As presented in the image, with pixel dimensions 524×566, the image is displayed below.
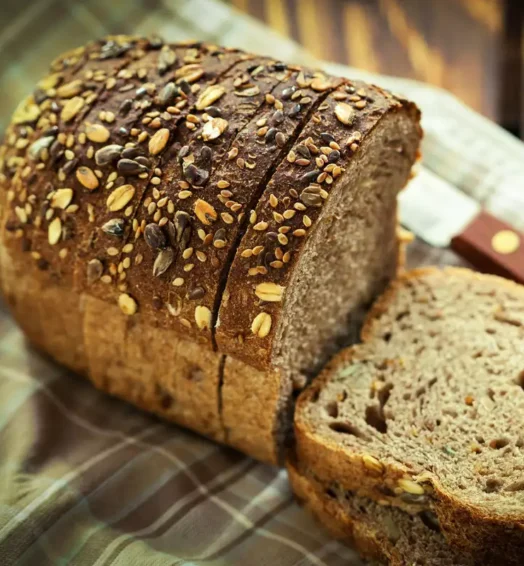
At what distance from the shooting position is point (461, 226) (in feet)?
11.0

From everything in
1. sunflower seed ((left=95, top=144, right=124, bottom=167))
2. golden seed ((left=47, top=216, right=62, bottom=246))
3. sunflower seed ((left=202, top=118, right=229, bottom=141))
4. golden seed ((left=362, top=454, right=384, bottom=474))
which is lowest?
golden seed ((left=362, top=454, right=384, bottom=474))

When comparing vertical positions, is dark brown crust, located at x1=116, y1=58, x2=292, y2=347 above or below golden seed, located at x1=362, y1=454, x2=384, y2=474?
above

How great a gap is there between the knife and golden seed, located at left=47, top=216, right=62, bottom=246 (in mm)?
1600

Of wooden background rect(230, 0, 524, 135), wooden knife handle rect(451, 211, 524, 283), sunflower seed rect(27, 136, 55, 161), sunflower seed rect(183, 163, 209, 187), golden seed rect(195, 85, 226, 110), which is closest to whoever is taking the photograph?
sunflower seed rect(183, 163, 209, 187)

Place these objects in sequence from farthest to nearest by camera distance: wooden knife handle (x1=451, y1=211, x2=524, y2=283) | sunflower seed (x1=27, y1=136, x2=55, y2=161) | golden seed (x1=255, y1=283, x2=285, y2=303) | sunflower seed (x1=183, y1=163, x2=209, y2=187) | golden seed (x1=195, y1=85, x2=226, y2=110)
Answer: wooden knife handle (x1=451, y1=211, x2=524, y2=283) < sunflower seed (x1=27, y1=136, x2=55, y2=161) < golden seed (x1=195, y1=85, x2=226, y2=110) < sunflower seed (x1=183, y1=163, x2=209, y2=187) < golden seed (x1=255, y1=283, x2=285, y2=303)

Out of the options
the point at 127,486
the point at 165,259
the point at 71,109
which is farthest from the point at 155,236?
the point at 127,486

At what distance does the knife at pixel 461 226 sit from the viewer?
2992mm

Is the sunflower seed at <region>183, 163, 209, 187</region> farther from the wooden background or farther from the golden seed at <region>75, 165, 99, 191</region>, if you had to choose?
the wooden background

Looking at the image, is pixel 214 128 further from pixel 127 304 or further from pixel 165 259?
pixel 127 304

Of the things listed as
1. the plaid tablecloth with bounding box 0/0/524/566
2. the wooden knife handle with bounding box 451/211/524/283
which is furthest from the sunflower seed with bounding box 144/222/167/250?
the wooden knife handle with bounding box 451/211/524/283

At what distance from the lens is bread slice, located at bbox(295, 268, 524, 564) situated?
2191mm

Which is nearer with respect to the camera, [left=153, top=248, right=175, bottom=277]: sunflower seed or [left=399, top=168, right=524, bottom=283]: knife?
[left=153, top=248, right=175, bottom=277]: sunflower seed

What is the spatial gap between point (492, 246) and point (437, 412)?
2.98 ft

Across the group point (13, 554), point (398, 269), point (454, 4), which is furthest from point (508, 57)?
point (13, 554)
